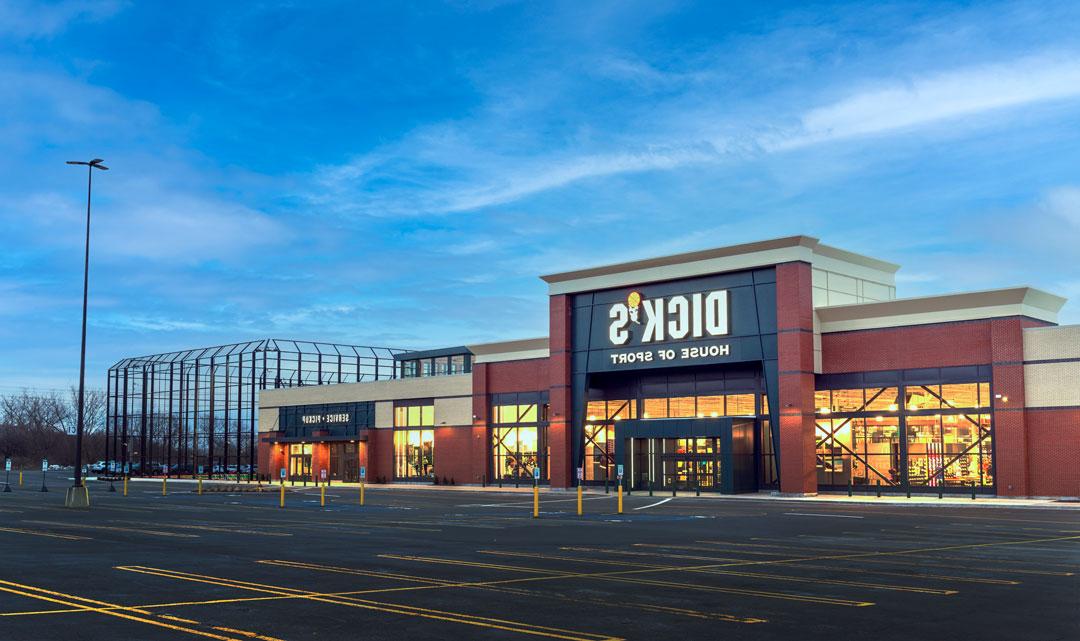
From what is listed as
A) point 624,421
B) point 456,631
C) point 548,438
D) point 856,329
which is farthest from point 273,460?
point 456,631

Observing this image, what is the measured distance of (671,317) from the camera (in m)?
64.9

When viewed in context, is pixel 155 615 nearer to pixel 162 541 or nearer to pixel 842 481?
pixel 162 541

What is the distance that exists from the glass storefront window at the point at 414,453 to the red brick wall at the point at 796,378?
103 ft

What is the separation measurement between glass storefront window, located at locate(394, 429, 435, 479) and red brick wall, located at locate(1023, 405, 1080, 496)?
142 feet

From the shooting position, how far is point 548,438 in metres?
71.6

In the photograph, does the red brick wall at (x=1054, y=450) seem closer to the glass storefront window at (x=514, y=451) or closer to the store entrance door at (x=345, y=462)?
the glass storefront window at (x=514, y=451)

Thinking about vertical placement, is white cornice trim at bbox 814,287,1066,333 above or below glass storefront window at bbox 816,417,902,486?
above

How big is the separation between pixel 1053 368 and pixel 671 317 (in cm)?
2188

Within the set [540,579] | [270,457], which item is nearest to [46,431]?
[270,457]

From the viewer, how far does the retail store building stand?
52.1 meters

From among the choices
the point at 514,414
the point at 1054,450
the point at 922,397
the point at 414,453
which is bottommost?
the point at 414,453

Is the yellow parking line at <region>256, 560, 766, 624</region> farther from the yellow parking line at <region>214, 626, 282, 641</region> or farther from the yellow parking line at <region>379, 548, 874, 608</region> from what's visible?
the yellow parking line at <region>214, 626, 282, 641</region>

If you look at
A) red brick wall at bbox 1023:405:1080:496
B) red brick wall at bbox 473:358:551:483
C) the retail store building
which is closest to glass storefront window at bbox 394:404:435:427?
the retail store building

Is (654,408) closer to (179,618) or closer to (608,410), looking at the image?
(608,410)
